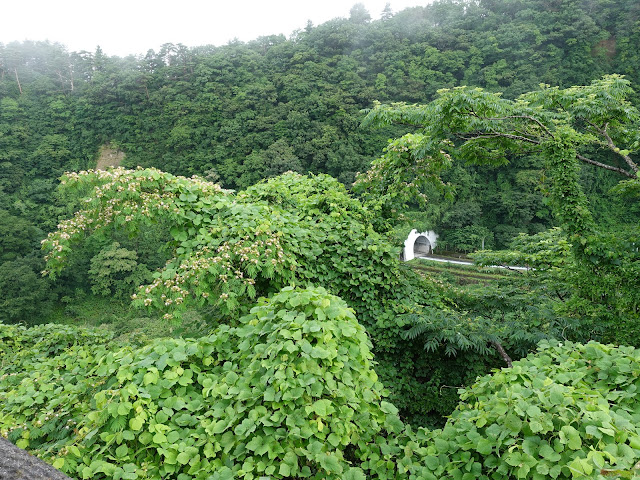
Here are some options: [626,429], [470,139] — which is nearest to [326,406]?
[626,429]

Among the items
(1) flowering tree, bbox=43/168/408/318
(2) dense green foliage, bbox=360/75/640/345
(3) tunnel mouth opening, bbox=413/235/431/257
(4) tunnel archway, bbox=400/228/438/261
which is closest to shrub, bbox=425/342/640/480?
(1) flowering tree, bbox=43/168/408/318

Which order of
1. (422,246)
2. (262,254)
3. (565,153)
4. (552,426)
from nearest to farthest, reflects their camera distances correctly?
(552,426) < (262,254) < (565,153) < (422,246)

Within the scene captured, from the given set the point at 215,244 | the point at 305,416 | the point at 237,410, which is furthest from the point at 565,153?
the point at 237,410

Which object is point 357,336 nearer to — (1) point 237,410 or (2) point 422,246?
(1) point 237,410

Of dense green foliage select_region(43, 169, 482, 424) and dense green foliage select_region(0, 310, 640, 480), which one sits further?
dense green foliage select_region(43, 169, 482, 424)

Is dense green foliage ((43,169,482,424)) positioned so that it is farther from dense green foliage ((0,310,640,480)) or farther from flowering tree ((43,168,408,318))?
dense green foliage ((0,310,640,480))

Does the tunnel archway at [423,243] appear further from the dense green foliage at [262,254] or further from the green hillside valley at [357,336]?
the dense green foliage at [262,254]

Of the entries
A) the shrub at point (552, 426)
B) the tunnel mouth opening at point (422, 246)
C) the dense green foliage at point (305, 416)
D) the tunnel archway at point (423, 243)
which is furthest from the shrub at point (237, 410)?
the tunnel mouth opening at point (422, 246)

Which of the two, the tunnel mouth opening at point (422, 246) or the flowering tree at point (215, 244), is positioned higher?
the flowering tree at point (215, 244)

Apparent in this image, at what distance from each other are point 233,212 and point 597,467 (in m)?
2.83

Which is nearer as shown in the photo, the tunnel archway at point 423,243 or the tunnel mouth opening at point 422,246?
the tunnel archway at point 423,243

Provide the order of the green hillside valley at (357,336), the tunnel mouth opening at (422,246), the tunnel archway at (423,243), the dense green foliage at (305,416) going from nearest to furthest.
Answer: the dense green foliage at (305,416), the green hillside valley at (357,336), the tunnel archway at (423,243), the tunnel mouth opening at (422,246)

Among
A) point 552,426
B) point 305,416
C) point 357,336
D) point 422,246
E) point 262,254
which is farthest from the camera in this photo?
point 422,246

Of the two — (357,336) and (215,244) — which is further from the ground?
(215,244)
